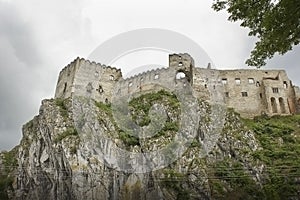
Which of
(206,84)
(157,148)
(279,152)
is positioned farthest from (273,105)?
(157,148)

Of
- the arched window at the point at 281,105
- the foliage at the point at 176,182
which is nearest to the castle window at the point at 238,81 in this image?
the arched window at the point at 281,105

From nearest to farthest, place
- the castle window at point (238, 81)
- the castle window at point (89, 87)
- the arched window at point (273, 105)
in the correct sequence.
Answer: the arched window at point (273, 105) < the castle window at point (238, 81) < the castle window at point (89, 87)

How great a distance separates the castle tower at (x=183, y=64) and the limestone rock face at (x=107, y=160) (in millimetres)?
6215

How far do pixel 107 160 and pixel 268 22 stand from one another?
26425 millimetres

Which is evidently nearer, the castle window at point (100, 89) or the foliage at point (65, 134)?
the foliage at point (65, 134)

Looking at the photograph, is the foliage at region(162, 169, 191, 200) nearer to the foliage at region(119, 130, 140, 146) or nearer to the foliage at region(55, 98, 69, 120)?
the foliage at region(119, 130, 140, 146)

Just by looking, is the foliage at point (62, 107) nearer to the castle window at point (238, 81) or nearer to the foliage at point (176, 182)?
the foliage at point (176, 182)

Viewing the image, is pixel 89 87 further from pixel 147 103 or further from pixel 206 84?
pixel 206 84

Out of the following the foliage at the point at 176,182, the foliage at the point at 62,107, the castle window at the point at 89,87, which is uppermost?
the castle window at the point at 89,87

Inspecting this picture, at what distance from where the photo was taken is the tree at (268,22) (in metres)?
8.02

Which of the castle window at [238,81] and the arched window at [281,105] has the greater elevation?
the castle window at [238,81]

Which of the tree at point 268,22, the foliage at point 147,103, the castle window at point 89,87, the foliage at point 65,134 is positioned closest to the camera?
the tree at point 268,22

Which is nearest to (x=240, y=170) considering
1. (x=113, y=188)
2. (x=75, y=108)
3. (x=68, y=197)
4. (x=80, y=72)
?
A: (x=113, y=188)

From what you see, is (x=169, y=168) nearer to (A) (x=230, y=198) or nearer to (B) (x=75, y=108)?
(A) (x=230, y=198)
